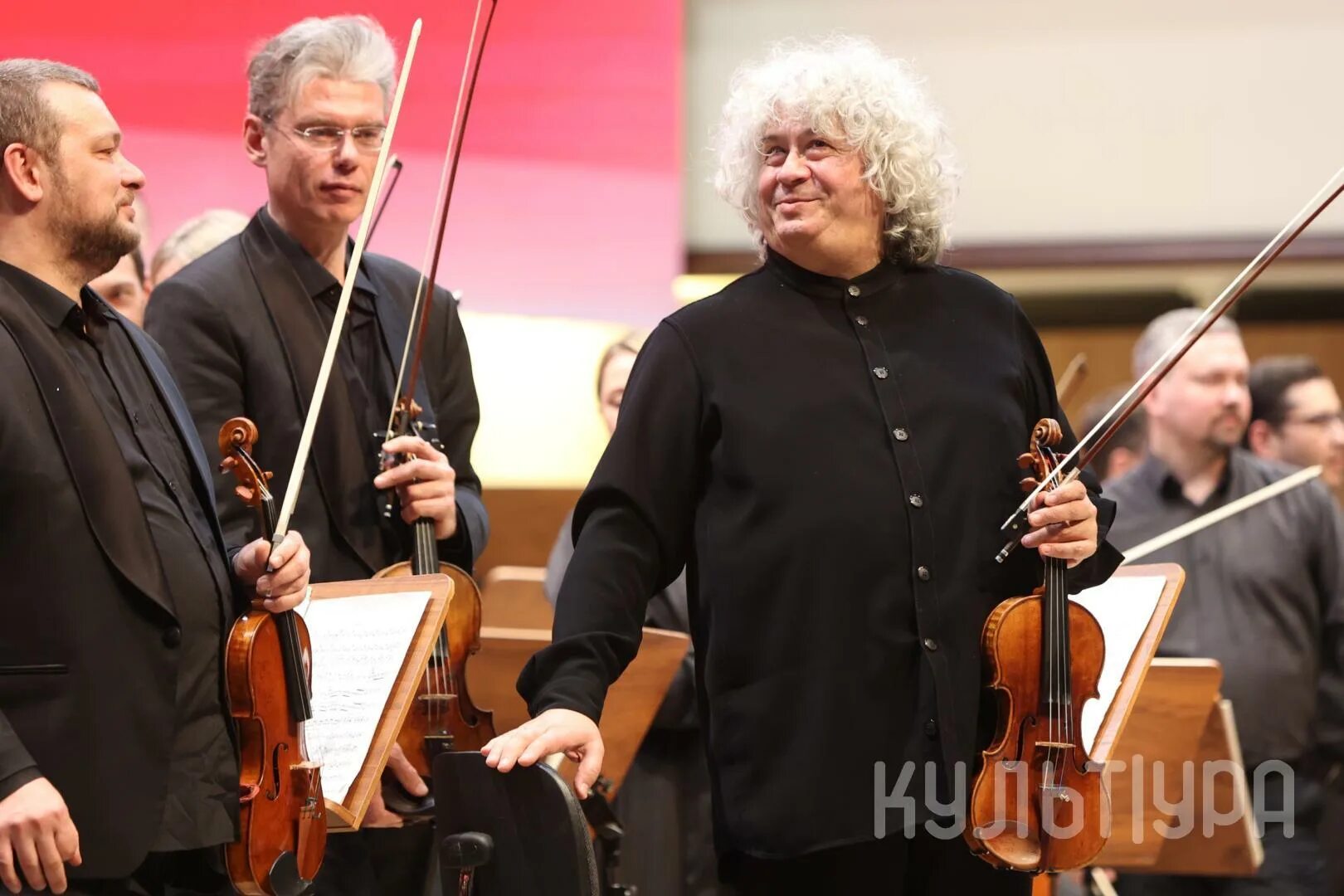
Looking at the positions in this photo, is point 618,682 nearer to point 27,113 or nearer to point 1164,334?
point 27,113

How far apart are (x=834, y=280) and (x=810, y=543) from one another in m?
0.36

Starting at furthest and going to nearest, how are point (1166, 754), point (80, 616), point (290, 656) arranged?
point (1166, 754), point (290, 656), point (80, 616)

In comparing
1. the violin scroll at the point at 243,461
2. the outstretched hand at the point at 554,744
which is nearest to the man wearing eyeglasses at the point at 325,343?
the violin scroll at the point at 243,461

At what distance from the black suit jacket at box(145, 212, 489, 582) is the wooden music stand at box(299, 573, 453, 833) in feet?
0.44

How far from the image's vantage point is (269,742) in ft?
6.80

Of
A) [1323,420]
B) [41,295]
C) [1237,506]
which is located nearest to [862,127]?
[41,295]

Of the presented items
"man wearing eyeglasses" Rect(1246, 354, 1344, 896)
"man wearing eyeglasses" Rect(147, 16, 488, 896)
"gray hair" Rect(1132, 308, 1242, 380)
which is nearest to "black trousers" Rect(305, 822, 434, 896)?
"man wearing eyeglasses" Rect(147, 16, 488, 896)

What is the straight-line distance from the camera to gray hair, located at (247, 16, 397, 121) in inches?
104

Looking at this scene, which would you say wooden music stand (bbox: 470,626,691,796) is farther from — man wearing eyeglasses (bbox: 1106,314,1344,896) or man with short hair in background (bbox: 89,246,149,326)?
man wearing eyeglasses (bbox: 1106,314,1344,896)

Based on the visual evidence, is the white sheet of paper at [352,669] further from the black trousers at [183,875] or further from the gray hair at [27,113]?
the gray hair at [27,113]

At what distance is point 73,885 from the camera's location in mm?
1902

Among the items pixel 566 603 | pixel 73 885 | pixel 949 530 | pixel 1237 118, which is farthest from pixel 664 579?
pixel 1237 118

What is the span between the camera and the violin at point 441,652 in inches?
96.3

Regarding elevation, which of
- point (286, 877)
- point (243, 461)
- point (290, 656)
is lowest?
point (286, 877)
